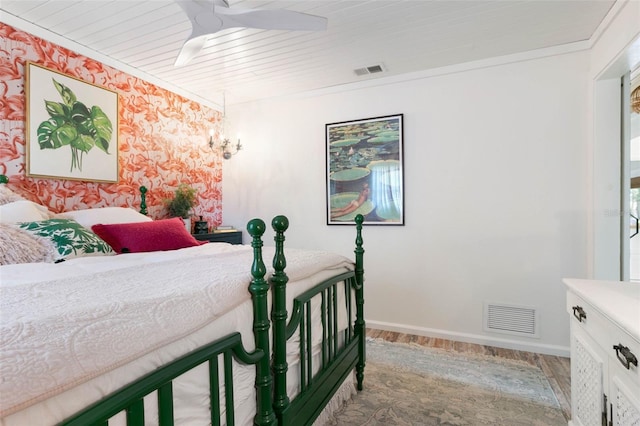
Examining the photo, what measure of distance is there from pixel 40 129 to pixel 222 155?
172 cm

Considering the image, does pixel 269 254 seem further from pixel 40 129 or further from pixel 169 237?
pixel 40 129

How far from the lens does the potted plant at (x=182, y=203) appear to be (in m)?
3.08

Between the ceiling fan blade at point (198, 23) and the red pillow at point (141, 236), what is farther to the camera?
the red pillow at point (141, 236)

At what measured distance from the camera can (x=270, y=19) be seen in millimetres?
1710

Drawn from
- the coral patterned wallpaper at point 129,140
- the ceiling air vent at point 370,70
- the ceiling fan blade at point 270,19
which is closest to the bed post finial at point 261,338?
the ceiling fan blade at point 270,19

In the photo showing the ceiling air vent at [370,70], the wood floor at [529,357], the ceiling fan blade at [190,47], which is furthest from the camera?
the ceiling air vent at [370,70]

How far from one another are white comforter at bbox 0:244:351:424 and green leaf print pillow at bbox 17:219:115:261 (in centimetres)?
32

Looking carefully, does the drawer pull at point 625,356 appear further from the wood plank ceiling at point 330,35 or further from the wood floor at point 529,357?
the wood plank ceiling at point 330,35

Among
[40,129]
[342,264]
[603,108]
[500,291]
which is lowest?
[500,291]

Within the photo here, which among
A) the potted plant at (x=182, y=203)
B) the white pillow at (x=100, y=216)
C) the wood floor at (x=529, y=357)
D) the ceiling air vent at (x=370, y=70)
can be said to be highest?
the ceiling air vent at (x=370, y=70)

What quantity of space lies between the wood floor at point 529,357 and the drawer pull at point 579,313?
0.73 m

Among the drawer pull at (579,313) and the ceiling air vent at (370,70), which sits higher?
the ceiling air vent at (370,70)

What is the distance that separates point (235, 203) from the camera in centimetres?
384

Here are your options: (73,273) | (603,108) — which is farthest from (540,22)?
(73,273)
